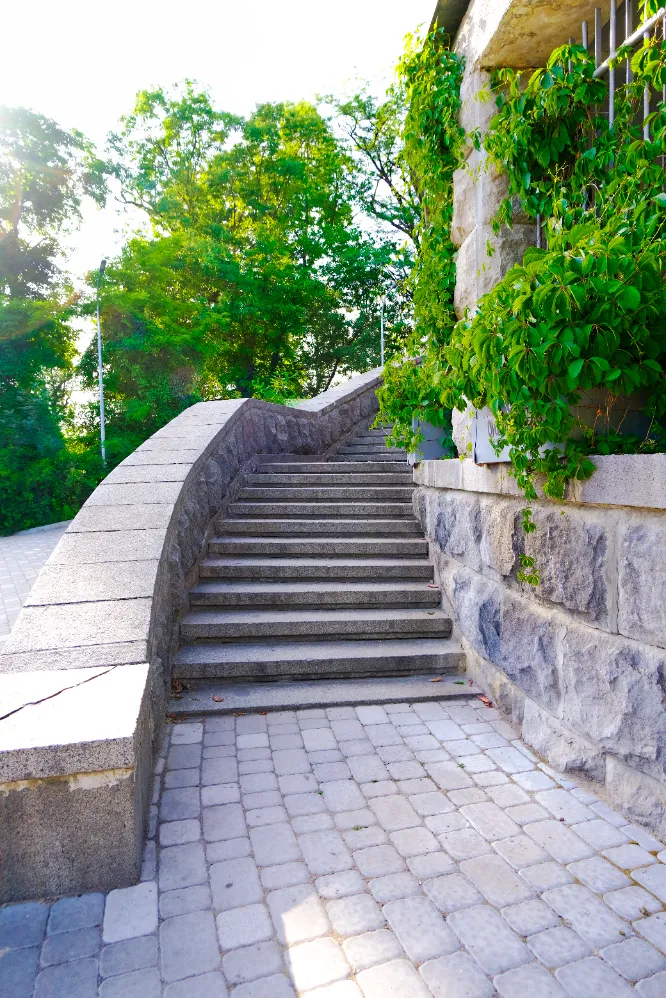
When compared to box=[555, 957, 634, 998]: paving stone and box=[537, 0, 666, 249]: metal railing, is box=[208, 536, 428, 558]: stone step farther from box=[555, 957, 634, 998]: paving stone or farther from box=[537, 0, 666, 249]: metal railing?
box=[555, 957, 634, 998]: paving stone

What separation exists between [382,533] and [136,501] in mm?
1882

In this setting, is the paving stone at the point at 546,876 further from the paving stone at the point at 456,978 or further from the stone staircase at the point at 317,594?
the stone staircase at the point at 317,594

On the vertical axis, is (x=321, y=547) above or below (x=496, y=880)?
above

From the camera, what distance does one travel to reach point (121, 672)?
7.69ft

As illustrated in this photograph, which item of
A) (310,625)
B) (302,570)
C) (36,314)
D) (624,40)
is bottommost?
(310,625)

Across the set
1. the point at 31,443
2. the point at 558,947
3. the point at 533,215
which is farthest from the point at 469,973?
the point at 31,443

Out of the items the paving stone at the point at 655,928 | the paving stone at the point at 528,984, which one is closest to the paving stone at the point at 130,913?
the paving stone at the point at 528,984

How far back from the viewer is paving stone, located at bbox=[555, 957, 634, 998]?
1.53 metres

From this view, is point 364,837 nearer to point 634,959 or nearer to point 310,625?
point 634,959

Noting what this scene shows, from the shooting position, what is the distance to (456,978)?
1.58m

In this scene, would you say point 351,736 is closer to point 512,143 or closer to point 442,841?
point 442,841

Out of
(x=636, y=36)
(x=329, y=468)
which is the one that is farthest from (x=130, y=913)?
(x=329, y=468)

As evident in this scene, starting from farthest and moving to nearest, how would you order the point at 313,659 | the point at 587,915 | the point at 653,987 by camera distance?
1. the point at 313,659
2. the point at 587,915
3. the point at 653,987

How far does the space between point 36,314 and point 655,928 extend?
1717 centimetres
